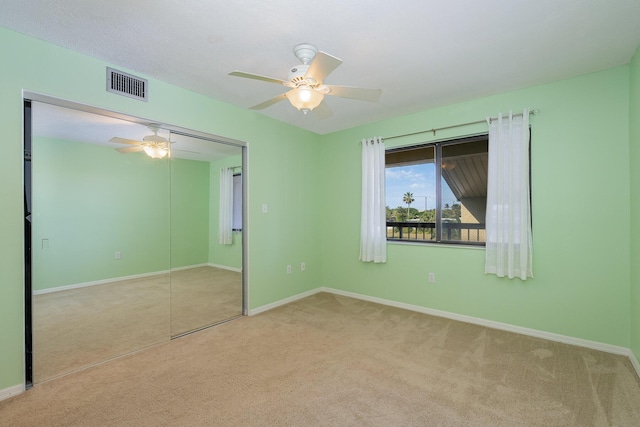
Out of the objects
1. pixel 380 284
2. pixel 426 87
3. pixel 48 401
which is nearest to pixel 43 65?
Answer: pixel 48 401

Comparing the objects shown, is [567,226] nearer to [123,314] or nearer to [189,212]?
[189,212]

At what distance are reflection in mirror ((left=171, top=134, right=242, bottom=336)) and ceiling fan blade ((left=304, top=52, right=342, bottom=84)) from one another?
1833 millimetres

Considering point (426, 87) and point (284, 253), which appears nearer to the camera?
point (426, 87)

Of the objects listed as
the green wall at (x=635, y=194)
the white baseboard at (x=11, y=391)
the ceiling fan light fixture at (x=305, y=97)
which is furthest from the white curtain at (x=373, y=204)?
the white baseboard at (x=11, y=391)

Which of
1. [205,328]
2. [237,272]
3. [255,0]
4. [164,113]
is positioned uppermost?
[255,0]

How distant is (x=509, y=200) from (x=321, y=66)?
7.89 ft

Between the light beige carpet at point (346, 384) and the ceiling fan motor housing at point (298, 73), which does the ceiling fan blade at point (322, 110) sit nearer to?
the ceiling fan motor housing at point (298, 73)

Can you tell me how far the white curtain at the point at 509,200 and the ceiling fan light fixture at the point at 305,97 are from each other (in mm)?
2103

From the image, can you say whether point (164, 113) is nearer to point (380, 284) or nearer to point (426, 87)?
point (426, 87)

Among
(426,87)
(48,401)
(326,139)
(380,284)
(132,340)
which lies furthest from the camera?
(326,139)

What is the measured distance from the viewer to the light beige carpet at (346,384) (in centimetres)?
177

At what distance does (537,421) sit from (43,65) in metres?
4.11

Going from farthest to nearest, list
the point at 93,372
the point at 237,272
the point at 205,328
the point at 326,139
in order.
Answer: the point at 326,139, the point at 237,272, the point at 205,328, the point at 93,372

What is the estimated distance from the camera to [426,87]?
115 inches
